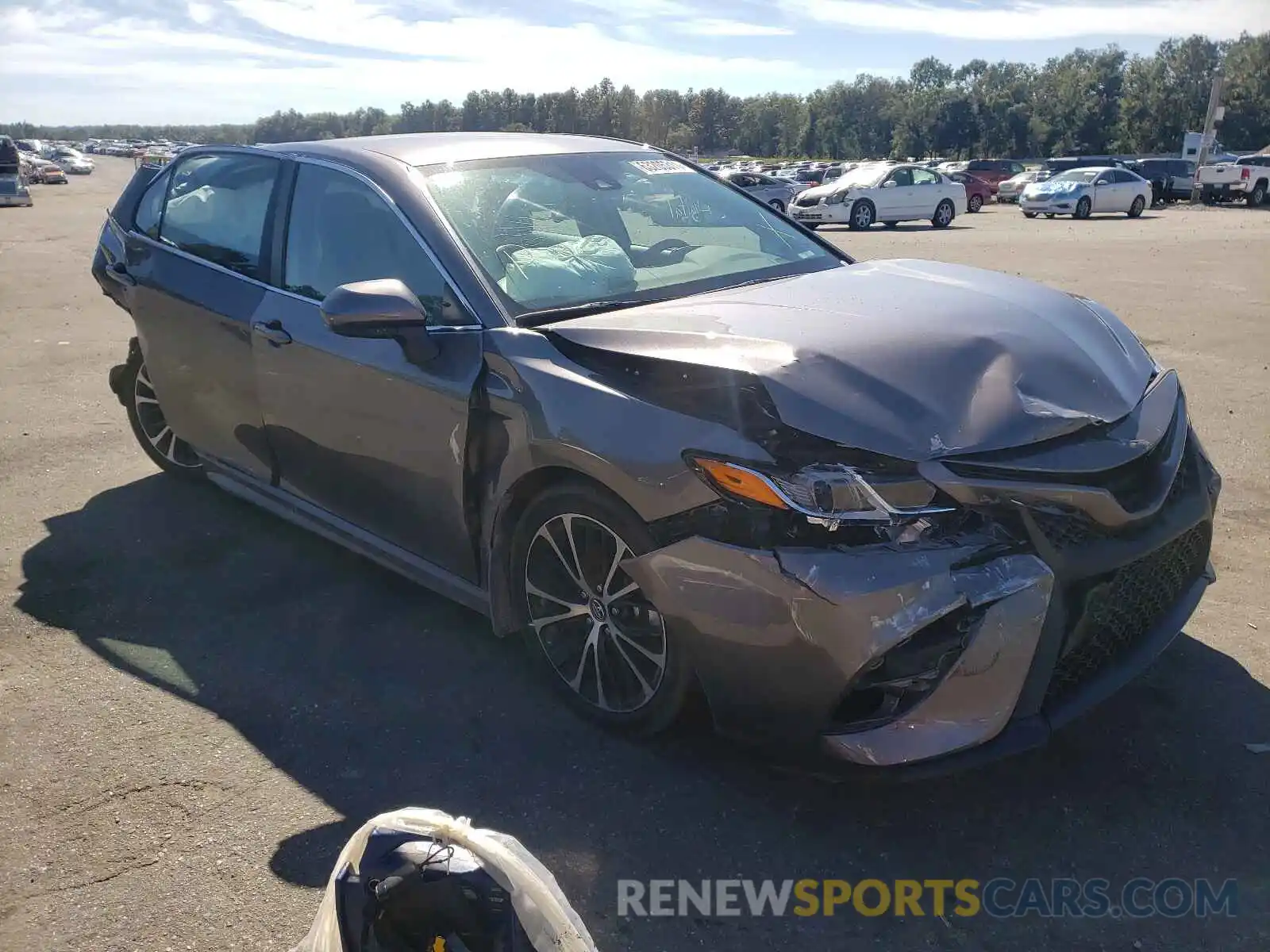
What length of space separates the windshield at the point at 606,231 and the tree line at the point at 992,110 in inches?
2401

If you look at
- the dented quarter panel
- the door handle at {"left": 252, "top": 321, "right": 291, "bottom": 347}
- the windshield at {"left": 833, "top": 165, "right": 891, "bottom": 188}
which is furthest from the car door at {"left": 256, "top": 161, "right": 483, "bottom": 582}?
the windshield at {"left": 833, "top": 165, "right": 891, "bottom": 188}

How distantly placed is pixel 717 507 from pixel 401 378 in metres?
1.35

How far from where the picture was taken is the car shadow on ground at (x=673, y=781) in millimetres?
2559

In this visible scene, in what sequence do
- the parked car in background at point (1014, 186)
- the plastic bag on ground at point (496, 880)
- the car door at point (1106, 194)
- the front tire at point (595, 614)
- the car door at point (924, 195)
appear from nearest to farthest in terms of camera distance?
the plastic bag on ground at point (496, 880) < the front tire at point (595, 614) < the car door at point (924, 195) < the car door at point (1106, 194) < the parked car in background at point (1014, 186)

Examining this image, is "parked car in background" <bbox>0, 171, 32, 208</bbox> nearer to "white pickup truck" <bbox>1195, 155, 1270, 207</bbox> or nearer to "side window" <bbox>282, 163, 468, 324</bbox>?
"side window" <bbox>282, 163, 468, 324</bbox>

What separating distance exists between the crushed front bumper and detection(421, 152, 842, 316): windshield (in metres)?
1.20

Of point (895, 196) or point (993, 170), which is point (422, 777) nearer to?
point (895, 196)

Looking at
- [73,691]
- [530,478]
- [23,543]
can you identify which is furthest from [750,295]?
[23,543]

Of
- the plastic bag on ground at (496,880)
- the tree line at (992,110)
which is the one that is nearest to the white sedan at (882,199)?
the plastic bag on ground at (496,880)

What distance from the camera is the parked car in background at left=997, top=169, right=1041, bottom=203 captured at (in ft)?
131

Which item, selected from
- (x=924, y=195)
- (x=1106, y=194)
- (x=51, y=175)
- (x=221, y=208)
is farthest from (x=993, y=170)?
(x=51, y=175)

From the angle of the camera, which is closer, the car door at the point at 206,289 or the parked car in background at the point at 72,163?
the car door at the point at 206,289

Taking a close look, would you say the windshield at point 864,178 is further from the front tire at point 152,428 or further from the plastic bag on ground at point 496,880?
the plastic bag on ground at point 496,880

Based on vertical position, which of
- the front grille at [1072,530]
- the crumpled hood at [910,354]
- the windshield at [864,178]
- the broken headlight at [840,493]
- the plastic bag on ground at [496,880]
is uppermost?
the crumpled hood at [910,354]
